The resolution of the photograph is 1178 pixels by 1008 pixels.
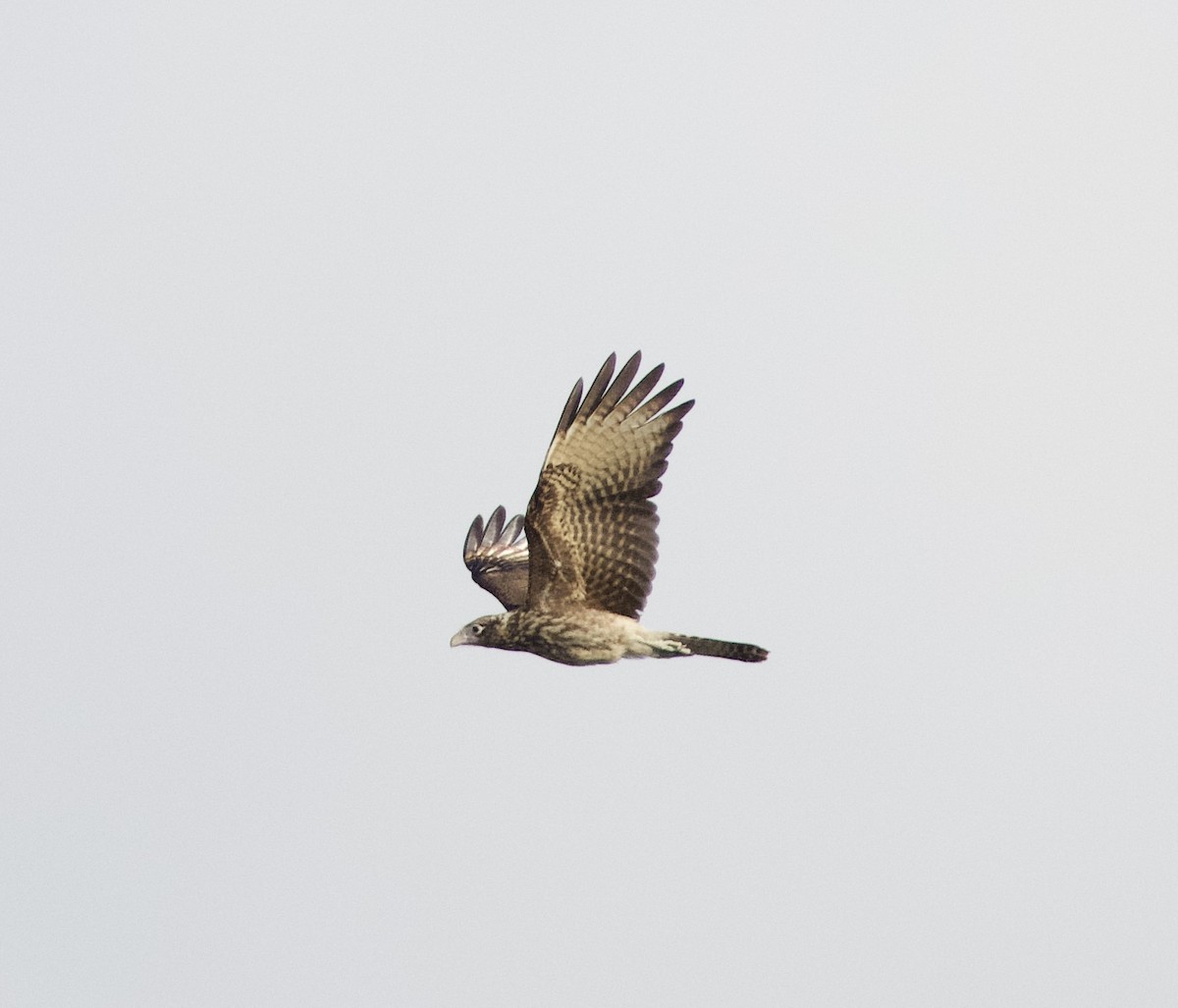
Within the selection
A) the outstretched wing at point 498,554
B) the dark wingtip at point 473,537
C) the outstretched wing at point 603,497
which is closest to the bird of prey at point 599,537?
the outstretched wing at point 603,497

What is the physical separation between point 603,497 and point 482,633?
1516 millimetres

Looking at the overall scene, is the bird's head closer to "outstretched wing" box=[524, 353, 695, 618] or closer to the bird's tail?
"outstretched wing" box=[524, 353, 695, 618]

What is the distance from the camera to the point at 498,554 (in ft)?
57.7

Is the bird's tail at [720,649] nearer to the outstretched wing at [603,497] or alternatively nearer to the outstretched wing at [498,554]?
the outstretched wing at [603,497]

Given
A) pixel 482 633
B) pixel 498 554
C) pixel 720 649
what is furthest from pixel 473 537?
pixel 720 649

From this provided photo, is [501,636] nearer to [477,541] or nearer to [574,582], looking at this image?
[574,582]

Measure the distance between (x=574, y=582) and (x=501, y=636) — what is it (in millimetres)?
742

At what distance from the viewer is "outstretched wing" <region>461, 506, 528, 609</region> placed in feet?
55.0

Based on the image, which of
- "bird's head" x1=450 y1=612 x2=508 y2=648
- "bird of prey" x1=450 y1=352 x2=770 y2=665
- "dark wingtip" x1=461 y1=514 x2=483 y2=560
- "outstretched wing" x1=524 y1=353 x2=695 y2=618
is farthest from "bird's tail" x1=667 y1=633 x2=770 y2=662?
"dark wingtip" x1=461 y1=514 x2=483 y2=560

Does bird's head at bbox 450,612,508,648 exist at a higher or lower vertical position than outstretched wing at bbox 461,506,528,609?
lower

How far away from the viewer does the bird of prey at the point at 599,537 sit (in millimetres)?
14281

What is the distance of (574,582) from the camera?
48.1ft


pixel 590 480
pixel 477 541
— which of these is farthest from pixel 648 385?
pixel 477 541

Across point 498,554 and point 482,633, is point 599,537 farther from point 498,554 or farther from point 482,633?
point 498,554
